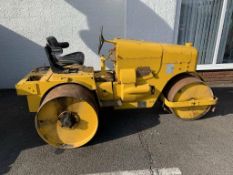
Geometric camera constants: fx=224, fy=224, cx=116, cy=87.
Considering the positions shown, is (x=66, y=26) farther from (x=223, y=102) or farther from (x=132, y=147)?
(x=223, y=102)

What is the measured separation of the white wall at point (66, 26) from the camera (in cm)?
456

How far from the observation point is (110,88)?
3.32 metres

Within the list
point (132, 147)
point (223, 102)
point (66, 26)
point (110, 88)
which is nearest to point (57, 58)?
point (110, 88)

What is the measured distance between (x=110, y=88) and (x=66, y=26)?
2426mm

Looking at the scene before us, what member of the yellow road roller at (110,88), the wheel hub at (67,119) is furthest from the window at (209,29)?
the wheel hub at (67,119)

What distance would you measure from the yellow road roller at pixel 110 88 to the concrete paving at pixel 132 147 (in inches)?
9.0

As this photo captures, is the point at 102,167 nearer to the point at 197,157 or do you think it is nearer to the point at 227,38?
the point at 197,157

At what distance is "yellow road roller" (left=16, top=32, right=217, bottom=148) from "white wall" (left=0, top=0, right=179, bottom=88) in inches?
49.3

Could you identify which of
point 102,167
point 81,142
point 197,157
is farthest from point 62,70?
point 197,157

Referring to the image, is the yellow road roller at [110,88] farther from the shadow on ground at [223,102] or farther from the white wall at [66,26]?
the white wall at [66,26]

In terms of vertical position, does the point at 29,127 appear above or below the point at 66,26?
below

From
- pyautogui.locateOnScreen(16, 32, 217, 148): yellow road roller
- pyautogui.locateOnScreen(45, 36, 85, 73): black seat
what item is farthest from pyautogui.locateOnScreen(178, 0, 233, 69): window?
pyautogui.locateOnScreen(45, 36, 85, 73): black seat

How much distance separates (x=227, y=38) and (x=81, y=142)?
4.15 m

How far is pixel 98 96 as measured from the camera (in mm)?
3354
